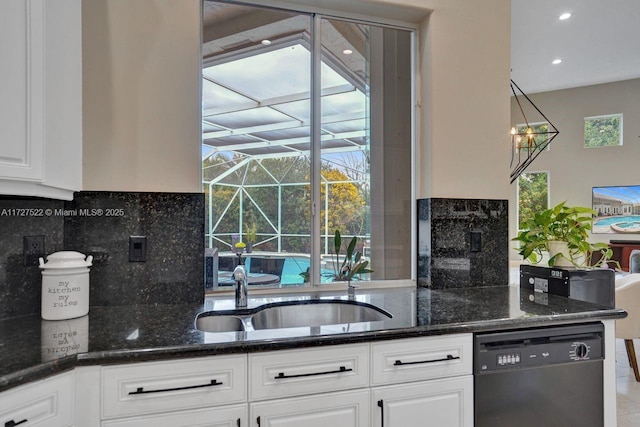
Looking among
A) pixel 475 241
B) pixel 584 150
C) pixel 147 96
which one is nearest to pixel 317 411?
pixel 475 241

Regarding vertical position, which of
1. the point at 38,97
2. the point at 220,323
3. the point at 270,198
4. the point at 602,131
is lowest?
the point at 220,323

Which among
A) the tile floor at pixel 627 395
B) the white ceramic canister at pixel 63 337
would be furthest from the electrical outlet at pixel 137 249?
the tile floor at pixel 627 395

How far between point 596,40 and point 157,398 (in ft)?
23.5

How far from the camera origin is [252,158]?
231cm

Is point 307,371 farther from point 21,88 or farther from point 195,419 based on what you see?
point 21,88

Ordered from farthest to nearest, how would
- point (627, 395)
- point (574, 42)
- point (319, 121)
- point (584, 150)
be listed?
point (584, 150) < point (574, 42) < point (627, 395) < point (319, 121)

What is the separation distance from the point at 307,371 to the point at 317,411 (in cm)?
15

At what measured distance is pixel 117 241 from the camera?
1.77 metres

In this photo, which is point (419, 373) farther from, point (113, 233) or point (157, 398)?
point (113, 233)

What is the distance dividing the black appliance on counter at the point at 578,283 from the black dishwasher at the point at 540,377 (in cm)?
39

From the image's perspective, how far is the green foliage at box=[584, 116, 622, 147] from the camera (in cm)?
811

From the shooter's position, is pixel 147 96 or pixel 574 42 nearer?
pixel 147 96

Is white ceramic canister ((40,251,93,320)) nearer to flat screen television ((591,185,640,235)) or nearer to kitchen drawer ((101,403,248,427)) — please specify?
kitchen drawer ((101,403,248,427))

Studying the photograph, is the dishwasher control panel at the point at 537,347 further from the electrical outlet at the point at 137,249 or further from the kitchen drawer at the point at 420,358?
the electrical outlet at the point at 137,249
